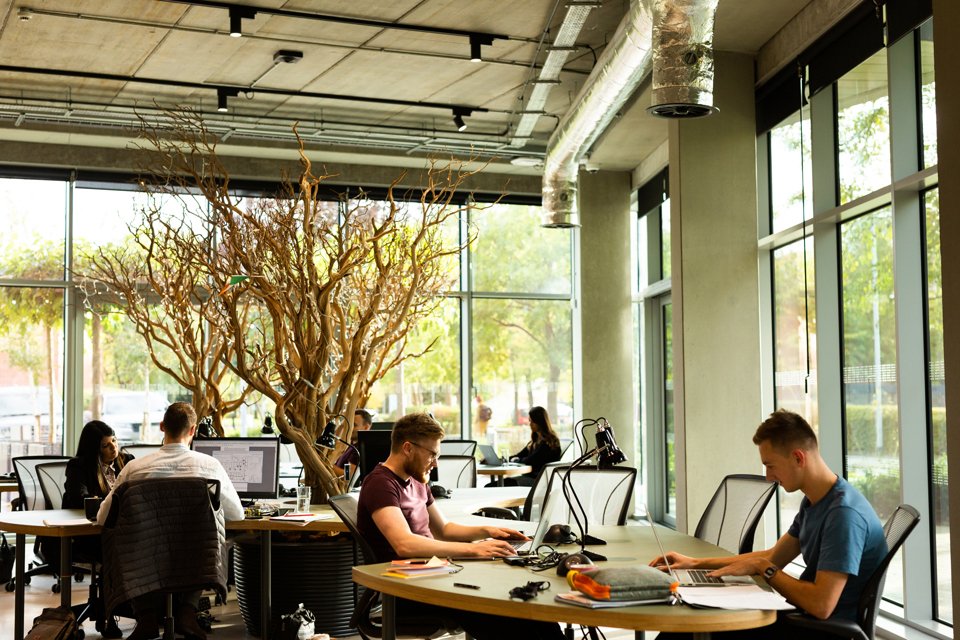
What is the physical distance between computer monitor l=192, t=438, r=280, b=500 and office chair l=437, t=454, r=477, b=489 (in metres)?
1.71

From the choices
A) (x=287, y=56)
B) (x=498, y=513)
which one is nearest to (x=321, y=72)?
(x=287, y=56)

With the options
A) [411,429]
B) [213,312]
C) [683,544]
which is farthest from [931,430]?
[213,312]

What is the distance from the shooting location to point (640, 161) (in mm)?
10883

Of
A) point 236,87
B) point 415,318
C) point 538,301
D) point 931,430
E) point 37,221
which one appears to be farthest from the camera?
point 538,301

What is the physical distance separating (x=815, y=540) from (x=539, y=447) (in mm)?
6208

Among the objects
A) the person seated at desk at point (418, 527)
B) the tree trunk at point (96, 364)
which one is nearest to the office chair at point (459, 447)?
the person seated at desk at point (418, 527)

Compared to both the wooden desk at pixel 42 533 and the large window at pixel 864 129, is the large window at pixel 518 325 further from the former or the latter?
the wooden desk at pixel 42 533

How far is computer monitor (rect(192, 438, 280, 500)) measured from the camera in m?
6.02

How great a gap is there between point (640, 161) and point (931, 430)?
589 cm

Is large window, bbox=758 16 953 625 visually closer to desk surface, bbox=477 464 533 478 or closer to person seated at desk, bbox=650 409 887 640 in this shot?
person seated at desk, bbox=650 409 887 640

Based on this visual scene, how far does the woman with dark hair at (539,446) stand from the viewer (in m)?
9.36

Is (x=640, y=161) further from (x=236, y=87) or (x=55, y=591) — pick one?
(x=55, y=591)

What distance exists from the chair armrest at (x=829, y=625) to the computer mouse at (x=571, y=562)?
681 millimetres

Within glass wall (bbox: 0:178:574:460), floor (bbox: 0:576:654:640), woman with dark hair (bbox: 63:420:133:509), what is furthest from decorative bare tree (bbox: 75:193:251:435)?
floor (bbox: 0:576:654:640)
